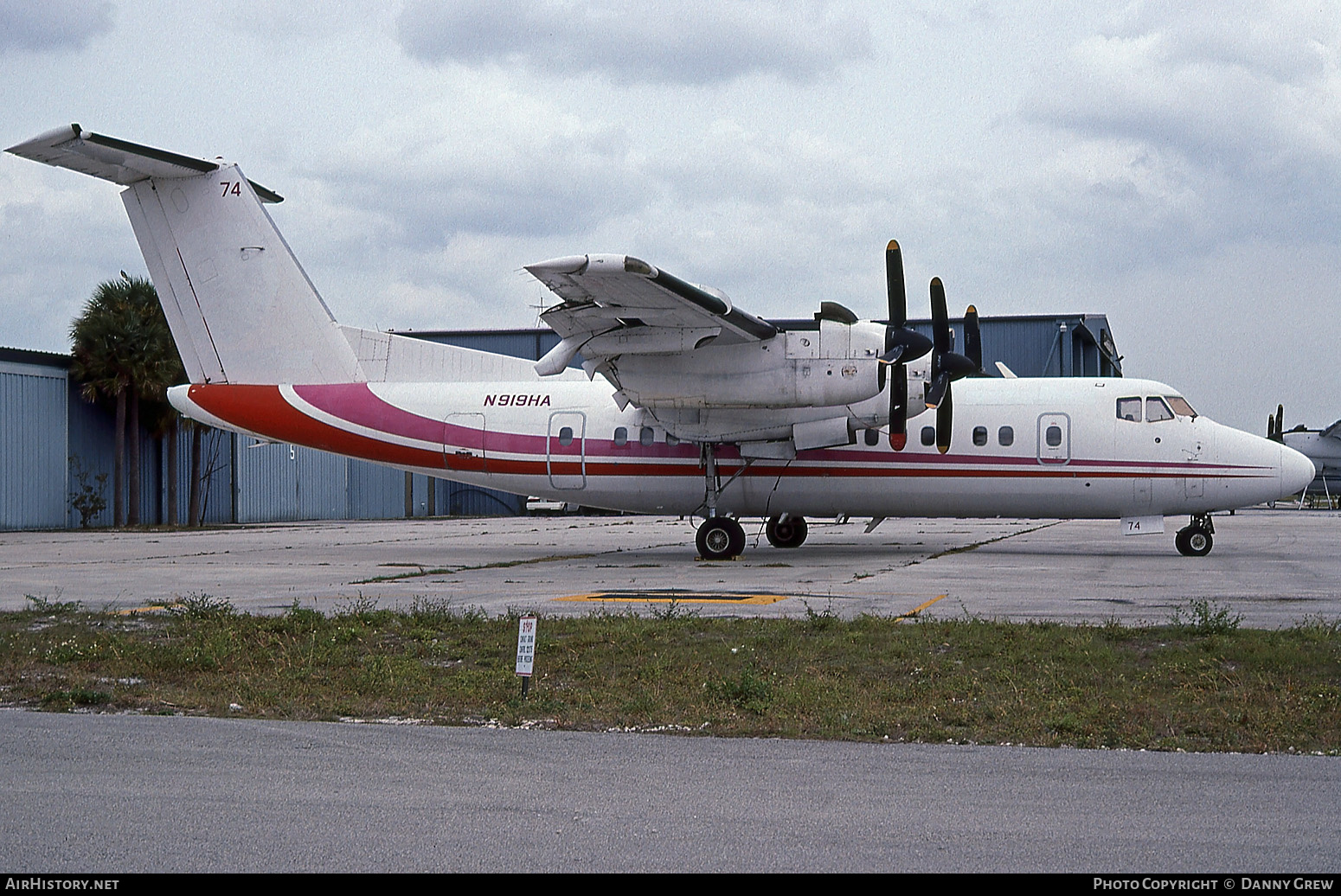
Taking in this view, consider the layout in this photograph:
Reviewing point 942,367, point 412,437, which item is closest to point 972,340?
point 942,367

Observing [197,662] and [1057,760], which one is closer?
[1057,760]

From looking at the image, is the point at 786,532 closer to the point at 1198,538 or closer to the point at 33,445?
the point at 1198,538

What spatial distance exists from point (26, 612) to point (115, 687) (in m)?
4.68

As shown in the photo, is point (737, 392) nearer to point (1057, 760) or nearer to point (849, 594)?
point (849, 594)

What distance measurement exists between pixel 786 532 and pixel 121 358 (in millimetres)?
28169

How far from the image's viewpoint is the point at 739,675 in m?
9.23

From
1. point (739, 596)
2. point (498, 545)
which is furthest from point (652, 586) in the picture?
point (498, 545)

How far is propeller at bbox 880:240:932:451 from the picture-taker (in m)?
19.0

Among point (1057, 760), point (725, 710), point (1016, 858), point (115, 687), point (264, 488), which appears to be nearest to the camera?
point (1016, 858)

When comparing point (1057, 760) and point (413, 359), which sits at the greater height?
point (413, 359)

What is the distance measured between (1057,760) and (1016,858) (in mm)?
1999

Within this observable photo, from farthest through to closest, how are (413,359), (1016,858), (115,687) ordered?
(413,359), (115,687), (1016,858)

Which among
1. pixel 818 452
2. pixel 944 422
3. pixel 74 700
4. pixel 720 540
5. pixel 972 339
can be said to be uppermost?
pixel 972 339
